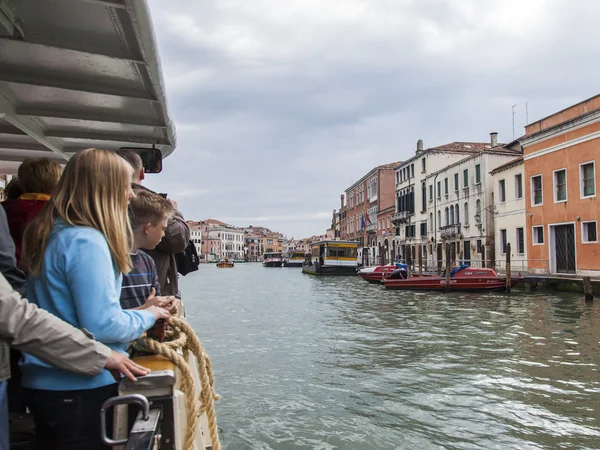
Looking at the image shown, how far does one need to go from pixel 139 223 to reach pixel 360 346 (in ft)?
25.0

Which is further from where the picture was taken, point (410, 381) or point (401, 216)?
point (401, 216)

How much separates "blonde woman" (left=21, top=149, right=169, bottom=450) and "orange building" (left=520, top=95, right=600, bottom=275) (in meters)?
21.6

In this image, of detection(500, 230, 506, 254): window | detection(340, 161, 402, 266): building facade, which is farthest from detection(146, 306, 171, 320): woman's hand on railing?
detection(340, 161, 402, 266): building facade

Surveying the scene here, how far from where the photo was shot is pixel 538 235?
930 inches

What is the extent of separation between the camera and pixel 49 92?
136 inches

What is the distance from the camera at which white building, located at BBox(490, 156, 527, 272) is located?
25.2 meters

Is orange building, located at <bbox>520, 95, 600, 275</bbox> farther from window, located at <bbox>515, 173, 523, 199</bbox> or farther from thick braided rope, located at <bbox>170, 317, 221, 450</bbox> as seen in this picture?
thick braided rope, located at <bbox>170, 317, 221, 450</bbox>

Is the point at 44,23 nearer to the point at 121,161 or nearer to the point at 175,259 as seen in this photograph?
the point at 121,161

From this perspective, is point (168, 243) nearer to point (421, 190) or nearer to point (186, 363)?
point (186, 363)

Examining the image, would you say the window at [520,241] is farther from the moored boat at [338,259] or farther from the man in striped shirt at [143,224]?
the man in striped shirt at [143,224]

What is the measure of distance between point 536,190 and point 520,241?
2.87 metres

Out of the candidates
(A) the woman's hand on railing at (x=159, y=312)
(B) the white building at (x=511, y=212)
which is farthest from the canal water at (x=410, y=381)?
(B) the white building at (x=511, y=212)

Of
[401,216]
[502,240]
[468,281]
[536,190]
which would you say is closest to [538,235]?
[536,190]

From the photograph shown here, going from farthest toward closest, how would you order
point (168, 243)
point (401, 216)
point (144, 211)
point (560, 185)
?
1. point (401, 216)
2. point (560, 185)
3. point (168, 243)
4. point (144, 211)
